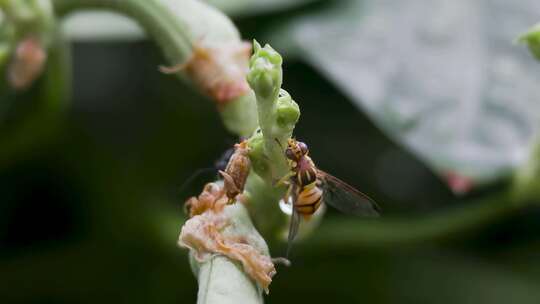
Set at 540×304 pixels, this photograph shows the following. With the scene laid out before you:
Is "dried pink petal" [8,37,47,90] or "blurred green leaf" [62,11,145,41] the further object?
"blurred green leaf" [62,11,145,41]

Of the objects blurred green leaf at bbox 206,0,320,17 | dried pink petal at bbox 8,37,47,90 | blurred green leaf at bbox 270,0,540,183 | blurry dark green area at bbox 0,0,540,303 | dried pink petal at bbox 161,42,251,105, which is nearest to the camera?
dried pink petal at bbox 161,42,251,105

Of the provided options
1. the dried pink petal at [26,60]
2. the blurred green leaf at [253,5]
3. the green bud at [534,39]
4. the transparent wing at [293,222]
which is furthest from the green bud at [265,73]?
the blurred green leaf at [253,5]

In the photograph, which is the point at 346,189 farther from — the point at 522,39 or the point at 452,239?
the point at 452,239

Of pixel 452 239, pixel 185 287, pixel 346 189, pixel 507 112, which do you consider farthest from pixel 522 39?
pixel 185 287

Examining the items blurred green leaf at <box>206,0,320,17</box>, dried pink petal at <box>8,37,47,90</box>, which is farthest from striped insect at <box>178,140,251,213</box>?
blurred green leaf at <box>206,0,320,17</box>

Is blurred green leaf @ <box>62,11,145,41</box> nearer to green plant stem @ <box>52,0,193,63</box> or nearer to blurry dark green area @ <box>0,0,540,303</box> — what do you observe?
blurry dark green area @ <box>0,0,540,303</box>

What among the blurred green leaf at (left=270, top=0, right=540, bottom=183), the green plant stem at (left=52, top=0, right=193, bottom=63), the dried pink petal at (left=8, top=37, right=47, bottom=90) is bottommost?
the blurred green leaf at (left=270, top=0, right=540, bottom=183)

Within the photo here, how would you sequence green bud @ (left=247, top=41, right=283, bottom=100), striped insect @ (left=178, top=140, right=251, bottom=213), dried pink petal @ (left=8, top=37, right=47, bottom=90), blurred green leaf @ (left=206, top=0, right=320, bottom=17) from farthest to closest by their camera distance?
blurred green leaf @ (left=206, top=0, right=320, bottom=17), dried pink petal @ (left=8, top=37, right=47, bottom=90), striped insect @ (left=178, top=140, right=251, bottom=213), green bud @ (left=247, top=41, right=283, bottom=100)
